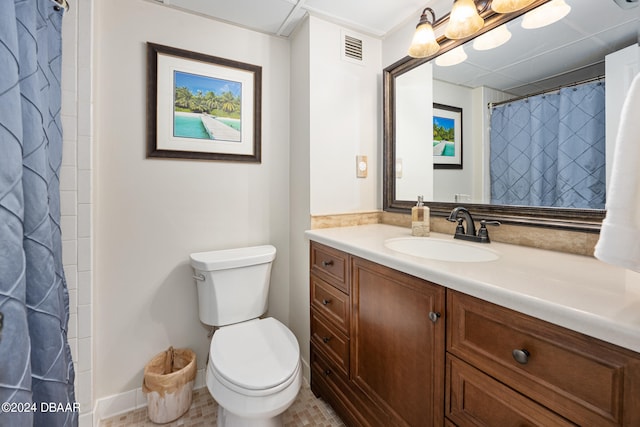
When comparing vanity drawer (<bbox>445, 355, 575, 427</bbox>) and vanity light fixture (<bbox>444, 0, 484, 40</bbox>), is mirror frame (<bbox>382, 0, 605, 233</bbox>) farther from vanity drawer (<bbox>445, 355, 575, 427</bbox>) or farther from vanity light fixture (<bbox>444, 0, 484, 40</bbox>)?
vanity drawer (<bbox>445, 355, 575, 427</bbox>)

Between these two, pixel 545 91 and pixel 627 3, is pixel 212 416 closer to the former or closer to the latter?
pixel 545 91

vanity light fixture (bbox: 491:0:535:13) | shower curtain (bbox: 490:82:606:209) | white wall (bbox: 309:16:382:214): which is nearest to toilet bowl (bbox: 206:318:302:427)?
white wall (bbox: 309:16:382:214)

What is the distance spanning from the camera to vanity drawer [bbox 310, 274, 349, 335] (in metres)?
1.28

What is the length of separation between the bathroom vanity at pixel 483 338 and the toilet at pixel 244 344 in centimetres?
32

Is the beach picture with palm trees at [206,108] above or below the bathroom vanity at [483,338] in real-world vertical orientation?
above

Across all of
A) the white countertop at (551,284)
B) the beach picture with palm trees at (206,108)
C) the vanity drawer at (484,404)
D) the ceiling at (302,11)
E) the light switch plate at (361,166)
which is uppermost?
the ceiling at (302,11)

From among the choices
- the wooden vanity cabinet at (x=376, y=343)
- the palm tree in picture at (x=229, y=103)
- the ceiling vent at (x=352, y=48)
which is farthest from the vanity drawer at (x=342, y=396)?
the ceiling vent at (x=352, y=48)

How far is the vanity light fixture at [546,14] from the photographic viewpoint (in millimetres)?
1030

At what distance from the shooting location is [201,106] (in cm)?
160

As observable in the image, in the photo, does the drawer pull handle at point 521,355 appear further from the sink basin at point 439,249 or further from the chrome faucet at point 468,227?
the chrome faucet at point 468,227

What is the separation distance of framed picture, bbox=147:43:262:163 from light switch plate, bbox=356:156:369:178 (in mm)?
640

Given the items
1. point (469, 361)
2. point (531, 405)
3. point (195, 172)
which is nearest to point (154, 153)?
point (195, 172)

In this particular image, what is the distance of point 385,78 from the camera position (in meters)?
1.78

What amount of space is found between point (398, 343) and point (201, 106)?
1584 millimetres
